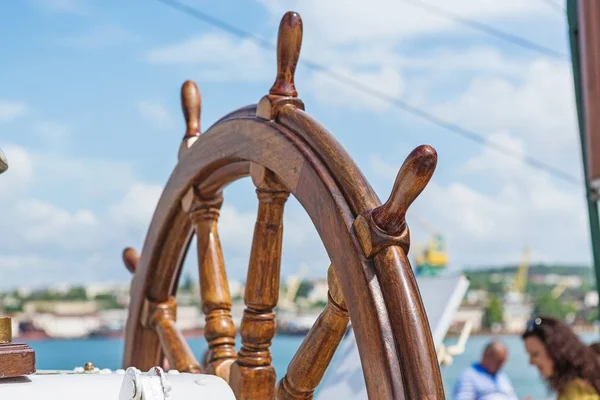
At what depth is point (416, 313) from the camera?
79 centimetres

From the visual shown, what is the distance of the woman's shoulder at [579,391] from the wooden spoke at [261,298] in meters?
1.92

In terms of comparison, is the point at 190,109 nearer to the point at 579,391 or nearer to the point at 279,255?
the point at 279,255

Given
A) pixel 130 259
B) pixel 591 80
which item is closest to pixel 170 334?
pixel 130 259

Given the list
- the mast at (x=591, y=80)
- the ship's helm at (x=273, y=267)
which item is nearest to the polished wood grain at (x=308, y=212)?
the ship's helm at (x=273, y=267)

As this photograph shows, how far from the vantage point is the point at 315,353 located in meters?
0.99

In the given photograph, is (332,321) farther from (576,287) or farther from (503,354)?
(576,287)

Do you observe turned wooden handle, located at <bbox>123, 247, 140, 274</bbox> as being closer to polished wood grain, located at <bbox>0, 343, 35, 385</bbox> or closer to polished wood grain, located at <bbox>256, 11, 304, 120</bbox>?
polished wood grain, located at <bbox>256, 11, 304, 120</bbox>

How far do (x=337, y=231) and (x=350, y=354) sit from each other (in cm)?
125

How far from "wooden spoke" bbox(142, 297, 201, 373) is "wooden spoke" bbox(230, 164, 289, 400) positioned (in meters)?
0.21

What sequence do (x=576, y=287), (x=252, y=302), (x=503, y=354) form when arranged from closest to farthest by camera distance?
(x=252, y=302) → (x=503, y=354) → (x=576, y=287)

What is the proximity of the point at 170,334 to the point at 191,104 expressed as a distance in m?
0.34

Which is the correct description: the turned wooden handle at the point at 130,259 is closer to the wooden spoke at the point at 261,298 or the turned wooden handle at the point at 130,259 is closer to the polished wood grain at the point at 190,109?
the polished wood grain at the point at 190,109

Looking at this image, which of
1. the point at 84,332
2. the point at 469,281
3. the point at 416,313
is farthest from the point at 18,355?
the point at 84,332

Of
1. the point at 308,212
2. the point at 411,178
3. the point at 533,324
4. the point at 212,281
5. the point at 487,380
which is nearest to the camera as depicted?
the point at 411,178
